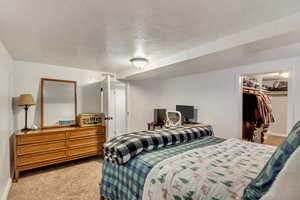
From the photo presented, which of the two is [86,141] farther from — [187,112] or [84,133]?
[187,112]

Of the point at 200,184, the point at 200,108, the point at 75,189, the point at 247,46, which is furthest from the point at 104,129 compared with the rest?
the point at 247,46

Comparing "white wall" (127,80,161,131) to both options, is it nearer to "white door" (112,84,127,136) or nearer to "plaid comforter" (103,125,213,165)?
"white door" (112,84,127,136)

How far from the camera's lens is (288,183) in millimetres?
646

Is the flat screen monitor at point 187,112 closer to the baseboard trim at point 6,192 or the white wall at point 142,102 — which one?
the white wall at point 142,102

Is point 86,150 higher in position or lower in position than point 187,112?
lower

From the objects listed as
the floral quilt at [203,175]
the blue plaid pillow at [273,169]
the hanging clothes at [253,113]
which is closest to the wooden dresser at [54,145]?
the floral quilt at [203,175]

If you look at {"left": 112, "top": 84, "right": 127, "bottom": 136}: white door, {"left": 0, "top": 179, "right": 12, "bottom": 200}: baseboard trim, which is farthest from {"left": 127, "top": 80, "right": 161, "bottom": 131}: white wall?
{"left": 0, "top": 179, "right": 12, "bottom": 200}: baseboard trim

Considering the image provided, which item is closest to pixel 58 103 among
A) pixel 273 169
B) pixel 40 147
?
pixel 40 147

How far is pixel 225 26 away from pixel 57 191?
309cm

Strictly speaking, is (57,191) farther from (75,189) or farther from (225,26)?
(225,26)

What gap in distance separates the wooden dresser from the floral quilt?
234cm

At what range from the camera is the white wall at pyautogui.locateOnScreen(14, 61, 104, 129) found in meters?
2.96

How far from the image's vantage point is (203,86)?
13.1 feet

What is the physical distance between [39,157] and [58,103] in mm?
1150
